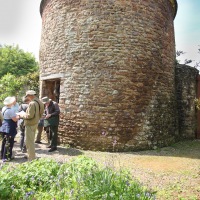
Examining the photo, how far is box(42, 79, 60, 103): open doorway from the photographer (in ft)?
26.5

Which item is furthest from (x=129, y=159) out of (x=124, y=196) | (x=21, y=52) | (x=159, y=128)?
(x=21, y=52)

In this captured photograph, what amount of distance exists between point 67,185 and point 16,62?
27.1m

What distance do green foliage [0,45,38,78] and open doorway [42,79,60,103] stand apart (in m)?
19.9

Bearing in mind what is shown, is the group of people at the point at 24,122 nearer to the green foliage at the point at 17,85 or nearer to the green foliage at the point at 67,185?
the green foliage at the point at 67,185

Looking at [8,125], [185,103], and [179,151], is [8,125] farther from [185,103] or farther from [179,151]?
[185,103]

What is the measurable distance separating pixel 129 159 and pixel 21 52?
88.7 ft

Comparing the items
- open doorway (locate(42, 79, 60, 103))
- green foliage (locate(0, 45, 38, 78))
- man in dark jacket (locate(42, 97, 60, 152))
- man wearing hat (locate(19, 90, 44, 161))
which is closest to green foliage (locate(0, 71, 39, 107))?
open doorway (locate(42, 79, 60, 103))

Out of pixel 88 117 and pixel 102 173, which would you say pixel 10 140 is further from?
pixel 102 173

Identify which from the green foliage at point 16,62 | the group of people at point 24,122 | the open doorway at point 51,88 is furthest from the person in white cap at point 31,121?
the green foliage at point 16,62

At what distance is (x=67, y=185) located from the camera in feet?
10.1

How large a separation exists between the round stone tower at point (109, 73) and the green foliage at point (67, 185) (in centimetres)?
319

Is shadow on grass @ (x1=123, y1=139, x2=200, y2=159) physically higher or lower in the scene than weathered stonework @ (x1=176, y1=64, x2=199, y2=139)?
lower

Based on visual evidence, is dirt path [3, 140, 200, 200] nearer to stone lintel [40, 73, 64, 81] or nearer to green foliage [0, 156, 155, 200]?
green foliage [0, 156, 155, 200]

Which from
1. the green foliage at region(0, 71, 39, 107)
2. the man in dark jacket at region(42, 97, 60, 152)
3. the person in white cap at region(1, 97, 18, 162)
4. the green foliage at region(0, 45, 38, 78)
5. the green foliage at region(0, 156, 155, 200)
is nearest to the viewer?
the green foliage at region(0, 156, 155, 200)
